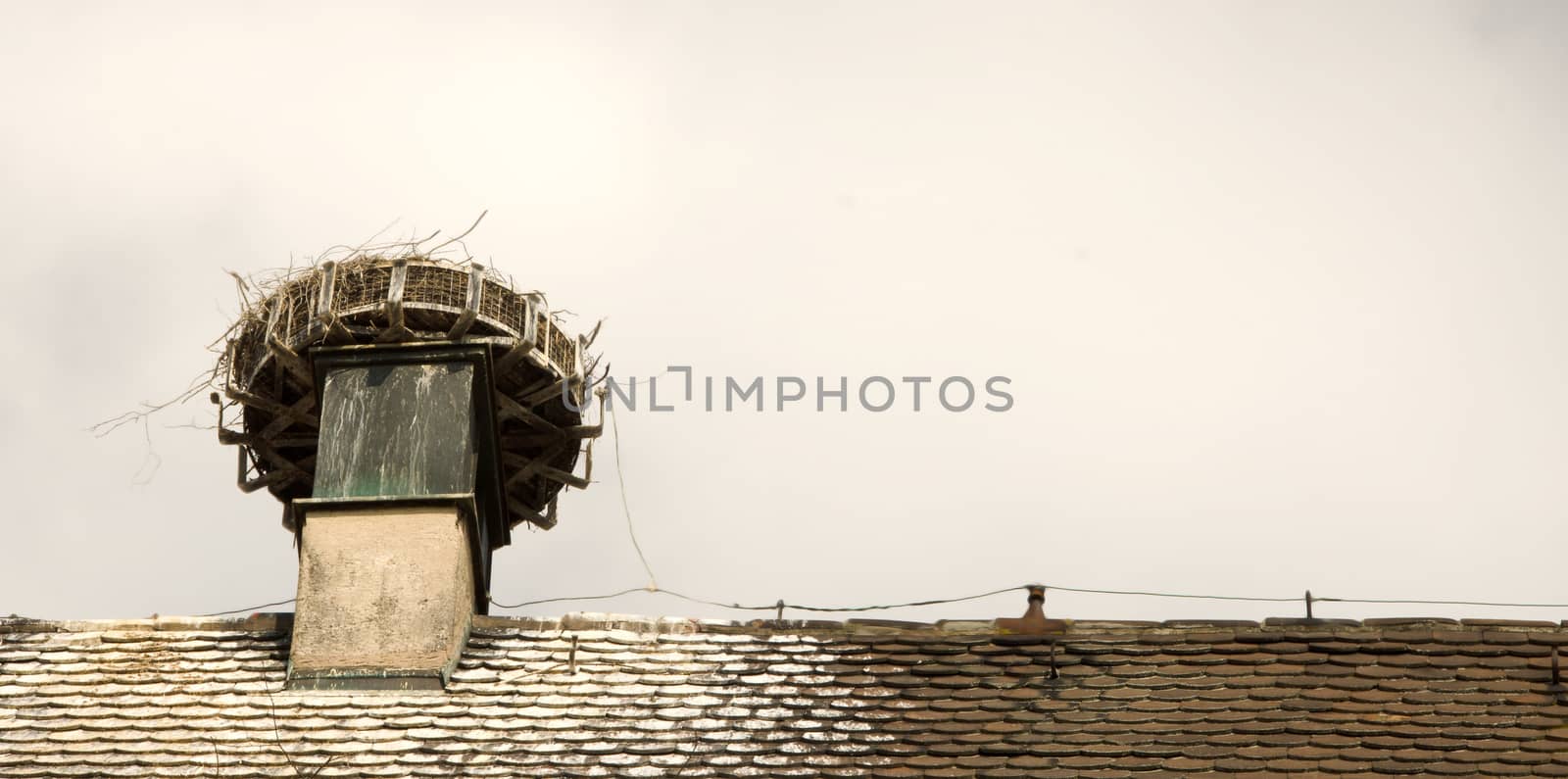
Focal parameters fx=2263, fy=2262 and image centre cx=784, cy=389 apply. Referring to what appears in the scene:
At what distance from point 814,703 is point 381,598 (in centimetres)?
234

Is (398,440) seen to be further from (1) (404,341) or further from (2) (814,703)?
(2) (814,703)

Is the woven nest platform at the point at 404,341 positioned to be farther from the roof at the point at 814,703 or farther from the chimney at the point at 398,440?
the roof at the point at 814,703

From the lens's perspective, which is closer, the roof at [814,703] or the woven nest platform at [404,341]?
the roof at [814,703]

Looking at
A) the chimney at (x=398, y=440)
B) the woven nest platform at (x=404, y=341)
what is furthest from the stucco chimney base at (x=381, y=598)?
the woven nest platform at (x=404, y=341)

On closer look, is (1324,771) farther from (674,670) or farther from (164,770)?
(164,770)

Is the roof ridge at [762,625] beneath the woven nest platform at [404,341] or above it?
beneath

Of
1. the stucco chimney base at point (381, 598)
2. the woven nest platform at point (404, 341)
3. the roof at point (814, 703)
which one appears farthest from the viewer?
the woven nest platform at point (404, 341)

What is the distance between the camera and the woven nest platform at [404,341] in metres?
12.7

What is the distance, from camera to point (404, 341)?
1259 centimetres

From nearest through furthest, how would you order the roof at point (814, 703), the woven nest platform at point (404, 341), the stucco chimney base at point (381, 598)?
the roof at point (814, 703)
the stucco chimney base at point (381, 598)
the woven nest platform at point (404, 341)

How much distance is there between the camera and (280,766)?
10.1 m

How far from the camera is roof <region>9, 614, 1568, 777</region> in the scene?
9.98 m

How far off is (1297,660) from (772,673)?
2492 millimetres

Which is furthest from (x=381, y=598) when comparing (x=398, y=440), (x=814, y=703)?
(x=814, y=703)
